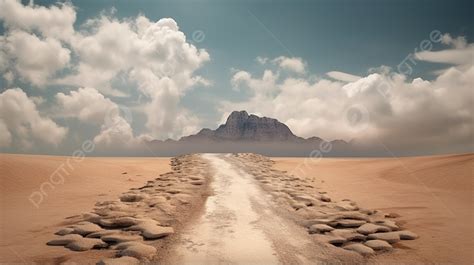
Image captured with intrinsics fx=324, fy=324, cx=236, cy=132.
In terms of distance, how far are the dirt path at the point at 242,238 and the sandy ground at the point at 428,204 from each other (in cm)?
204

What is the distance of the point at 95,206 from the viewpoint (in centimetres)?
1281

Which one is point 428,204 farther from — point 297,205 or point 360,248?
point 360,248

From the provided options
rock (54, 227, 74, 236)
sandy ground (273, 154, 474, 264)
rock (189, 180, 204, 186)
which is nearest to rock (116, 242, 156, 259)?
rock (54, 227, 74, 236)

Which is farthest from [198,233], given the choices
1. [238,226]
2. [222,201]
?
[222,201]

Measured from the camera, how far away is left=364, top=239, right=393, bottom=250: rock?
304 inches

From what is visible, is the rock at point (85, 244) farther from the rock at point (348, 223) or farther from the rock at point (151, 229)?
the rock at point (348, 223)

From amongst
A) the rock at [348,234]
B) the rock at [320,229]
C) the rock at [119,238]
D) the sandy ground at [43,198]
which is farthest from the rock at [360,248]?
the sandy ground at [43,198]

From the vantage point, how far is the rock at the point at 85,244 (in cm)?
778

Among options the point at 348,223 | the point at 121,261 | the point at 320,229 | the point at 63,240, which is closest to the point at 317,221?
the point at 320,229

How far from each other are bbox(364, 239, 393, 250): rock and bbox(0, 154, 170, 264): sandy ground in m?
7.18

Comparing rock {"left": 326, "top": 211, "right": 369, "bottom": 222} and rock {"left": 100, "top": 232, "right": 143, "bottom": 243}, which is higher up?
rock {"left": 326, "top": 211, "right": 369, "bottom": 222}

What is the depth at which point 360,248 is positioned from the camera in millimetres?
7617

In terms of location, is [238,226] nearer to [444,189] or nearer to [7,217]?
[7,217]

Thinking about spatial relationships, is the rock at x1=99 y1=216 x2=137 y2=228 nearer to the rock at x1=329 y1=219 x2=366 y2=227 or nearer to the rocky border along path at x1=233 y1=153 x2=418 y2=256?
the rocky border along path at x1=233 y1=153 x2=418 y2=256
